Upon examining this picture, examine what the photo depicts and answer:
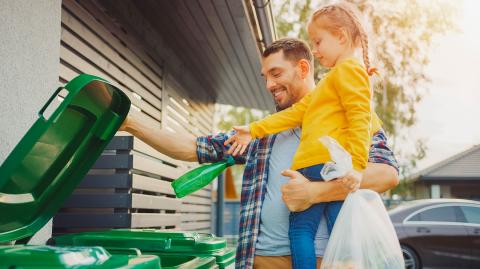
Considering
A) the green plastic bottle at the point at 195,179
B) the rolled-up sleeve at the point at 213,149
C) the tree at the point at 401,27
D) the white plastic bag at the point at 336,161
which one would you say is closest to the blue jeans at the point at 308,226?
the white plastic bag at the point at 336,161

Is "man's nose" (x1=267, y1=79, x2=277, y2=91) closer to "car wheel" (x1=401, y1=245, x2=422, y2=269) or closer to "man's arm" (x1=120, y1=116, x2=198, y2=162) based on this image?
"man's arm" (x1=120, y1=116, x2=198, y2=162)

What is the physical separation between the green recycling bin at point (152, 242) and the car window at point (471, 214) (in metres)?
7.65

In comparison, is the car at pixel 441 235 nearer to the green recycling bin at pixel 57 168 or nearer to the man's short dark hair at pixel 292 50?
the man's short dark hair at pixel 292 50

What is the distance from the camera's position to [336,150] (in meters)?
1.98

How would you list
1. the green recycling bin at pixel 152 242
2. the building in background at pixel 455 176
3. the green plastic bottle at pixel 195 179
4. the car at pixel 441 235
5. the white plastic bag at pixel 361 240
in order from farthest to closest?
the building in background at pixel 455 176, the car at pixel 441 235, the green recycling bin at pixel 152 242, the green plastic bottle at pixel 195 179, the white plastic bag at pixel 361 240

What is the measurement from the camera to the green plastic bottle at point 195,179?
229 centimetres

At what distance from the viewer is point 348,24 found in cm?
229

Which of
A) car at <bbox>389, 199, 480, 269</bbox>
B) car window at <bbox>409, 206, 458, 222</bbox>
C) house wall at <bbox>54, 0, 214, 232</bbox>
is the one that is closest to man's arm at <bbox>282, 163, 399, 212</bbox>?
house wall at <bbox>54, 0, 214, 232</bbox>

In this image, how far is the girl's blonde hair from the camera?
7.52ft

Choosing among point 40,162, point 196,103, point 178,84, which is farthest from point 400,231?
point 40,162

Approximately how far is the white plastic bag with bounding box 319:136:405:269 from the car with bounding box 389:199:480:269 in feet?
24.4

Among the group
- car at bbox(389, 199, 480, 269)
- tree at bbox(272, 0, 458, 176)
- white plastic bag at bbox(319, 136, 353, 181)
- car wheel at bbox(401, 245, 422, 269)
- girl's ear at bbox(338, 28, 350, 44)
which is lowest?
car wheel at bbox(401, 245, 422, 269)

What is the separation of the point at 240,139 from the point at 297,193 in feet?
1.47

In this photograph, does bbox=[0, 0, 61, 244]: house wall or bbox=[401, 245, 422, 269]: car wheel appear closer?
bbox=[0, 0, 61, 244]: house wall
